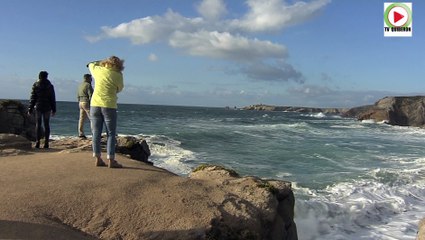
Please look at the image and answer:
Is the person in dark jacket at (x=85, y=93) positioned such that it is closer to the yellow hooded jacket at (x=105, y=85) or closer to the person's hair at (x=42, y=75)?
the person's hair at (x=42, y=75)

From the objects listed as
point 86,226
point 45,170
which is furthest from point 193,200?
point 45,170

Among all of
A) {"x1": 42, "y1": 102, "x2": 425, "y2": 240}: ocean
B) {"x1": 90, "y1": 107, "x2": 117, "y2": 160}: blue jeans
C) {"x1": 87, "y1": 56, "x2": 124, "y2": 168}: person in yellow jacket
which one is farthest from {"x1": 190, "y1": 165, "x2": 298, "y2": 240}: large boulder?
{"x1": 42, "y1": 102, "x2": 425, "y2": 240}: ocean

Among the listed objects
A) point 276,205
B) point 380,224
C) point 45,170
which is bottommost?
point 380,224

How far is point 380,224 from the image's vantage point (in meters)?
9.90

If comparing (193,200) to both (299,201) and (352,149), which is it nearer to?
(299,201)

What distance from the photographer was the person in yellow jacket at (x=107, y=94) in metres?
6.57

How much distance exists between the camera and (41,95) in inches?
363

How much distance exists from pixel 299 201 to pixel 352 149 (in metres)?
14.2

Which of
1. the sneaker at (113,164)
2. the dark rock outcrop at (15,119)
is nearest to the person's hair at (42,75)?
the sneaker at (113,164)

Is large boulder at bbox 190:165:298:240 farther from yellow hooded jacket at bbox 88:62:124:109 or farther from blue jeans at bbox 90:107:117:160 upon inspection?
yellow hooded jacket at bbox 88:62:124:109

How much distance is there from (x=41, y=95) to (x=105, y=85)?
3.28 m

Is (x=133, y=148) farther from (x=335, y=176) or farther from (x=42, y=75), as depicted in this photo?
(x=335, y=176)

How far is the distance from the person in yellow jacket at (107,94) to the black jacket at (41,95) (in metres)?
2.93

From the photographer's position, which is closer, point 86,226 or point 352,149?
point 86,226
